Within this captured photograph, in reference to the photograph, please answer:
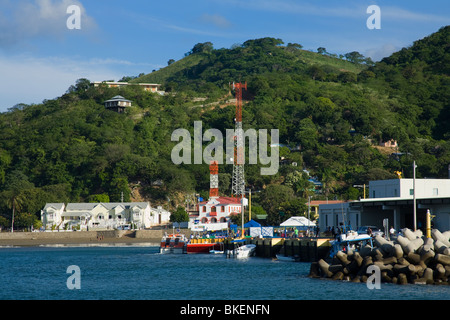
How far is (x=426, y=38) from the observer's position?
19875 centimetres

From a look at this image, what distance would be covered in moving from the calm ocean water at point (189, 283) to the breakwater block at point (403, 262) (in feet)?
2.15

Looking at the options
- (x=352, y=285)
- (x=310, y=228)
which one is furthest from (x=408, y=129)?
(x=352, y=285)

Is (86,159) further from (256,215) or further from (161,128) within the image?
(256,215)

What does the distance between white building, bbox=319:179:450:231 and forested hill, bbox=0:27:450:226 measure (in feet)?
93.6

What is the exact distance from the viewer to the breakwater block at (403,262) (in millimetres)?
32219

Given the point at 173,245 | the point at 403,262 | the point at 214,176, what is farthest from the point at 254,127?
the point at 403,262

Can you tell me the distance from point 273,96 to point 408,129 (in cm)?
3368

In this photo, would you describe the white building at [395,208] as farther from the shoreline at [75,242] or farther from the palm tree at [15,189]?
the palm tree at [15,189]

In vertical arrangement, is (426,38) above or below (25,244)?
above

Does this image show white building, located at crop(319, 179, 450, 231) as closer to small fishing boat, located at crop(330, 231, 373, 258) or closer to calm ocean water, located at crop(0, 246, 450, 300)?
small fishing boat, located at crop(330, 231, 373, 258)

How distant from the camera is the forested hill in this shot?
391 feet

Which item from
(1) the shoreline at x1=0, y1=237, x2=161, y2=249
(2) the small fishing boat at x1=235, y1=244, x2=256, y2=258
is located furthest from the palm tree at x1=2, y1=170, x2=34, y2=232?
(2) the small fishing boat at x1=235, y1=244, x2=256, y2=258

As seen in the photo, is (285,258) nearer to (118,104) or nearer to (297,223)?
(297,223)

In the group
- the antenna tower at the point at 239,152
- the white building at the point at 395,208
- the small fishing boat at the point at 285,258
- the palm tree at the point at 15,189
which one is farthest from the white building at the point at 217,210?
the small fishing boat at the point at 285,258
